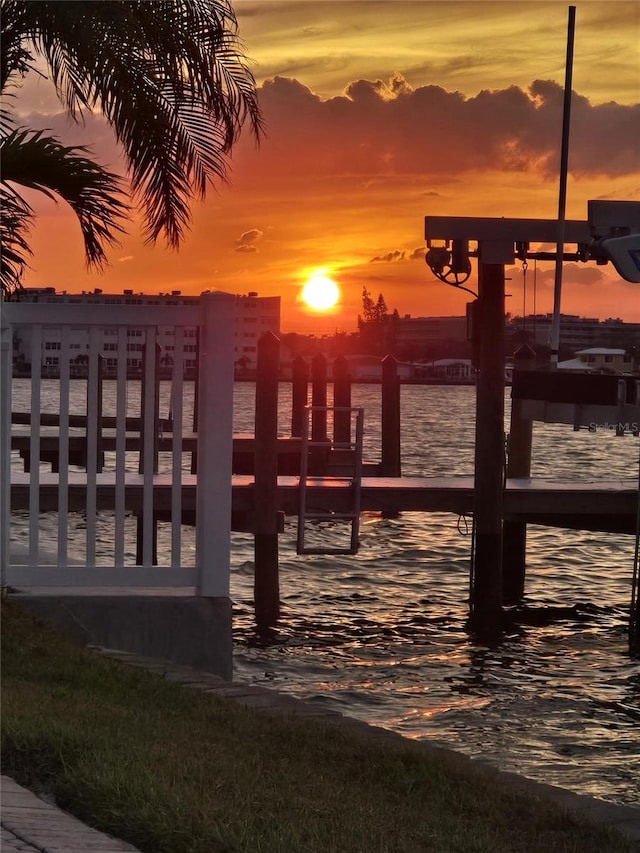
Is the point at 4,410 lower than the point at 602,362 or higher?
lower

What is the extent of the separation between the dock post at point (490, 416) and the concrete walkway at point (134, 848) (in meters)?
8.71

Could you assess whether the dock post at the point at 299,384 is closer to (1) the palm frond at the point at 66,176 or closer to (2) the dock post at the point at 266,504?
(2) the dock post at the point at 266,504

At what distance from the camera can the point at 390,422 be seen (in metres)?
25.7

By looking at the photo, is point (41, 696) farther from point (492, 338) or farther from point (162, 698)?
point (492, 338)

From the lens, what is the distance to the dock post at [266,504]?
1551 centimetres

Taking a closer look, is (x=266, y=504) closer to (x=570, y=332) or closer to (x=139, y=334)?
(x=570, y=332)

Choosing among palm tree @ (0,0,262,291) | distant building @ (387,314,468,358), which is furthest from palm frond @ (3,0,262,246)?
distant building @ (387,314,468,358)

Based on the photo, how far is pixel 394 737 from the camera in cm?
580

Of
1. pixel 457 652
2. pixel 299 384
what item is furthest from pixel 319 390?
pixel 457 652

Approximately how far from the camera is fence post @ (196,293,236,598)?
23.2 ft

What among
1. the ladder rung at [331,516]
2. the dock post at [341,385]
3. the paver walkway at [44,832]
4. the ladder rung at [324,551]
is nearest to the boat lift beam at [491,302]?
the ladder rung at [331,516]

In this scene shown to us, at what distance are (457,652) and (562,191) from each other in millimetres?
5874

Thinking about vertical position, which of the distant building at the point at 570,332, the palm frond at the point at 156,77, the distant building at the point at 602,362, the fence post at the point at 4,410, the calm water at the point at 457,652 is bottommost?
the calm water at the point at 457,652

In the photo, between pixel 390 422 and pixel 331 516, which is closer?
pixel 331 516
